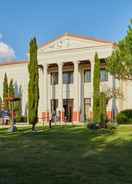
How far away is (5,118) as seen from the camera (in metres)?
42.9

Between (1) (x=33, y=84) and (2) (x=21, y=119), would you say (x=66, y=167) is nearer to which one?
(1) (x=33, y=84)

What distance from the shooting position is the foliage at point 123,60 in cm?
2892

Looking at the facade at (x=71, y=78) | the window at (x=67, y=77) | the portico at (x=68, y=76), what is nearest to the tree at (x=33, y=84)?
the facade at (x=71, y=78)

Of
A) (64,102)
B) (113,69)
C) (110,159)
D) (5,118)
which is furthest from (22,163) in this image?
(64,102)

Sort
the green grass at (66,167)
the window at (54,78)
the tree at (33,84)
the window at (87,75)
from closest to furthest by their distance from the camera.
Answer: the green grass at (66,167), the tree at (33,84), the window at (87,75), the window at (54,78)

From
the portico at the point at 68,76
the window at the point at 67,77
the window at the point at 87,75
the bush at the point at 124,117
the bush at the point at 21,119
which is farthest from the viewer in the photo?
the bush at the point at 21,119

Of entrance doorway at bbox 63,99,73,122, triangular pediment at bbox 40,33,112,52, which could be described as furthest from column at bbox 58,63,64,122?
triangular pediment at bbox 40,33,112,52

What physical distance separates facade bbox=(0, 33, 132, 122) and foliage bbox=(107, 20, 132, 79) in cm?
1235

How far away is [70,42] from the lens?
157 ft

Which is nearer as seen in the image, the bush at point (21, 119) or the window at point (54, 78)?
the bush at point (21, 119)

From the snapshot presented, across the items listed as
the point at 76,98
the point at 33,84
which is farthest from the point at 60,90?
the point at 33,84

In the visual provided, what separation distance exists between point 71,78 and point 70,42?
4.35 meters

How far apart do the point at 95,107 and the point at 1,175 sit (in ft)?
92.5

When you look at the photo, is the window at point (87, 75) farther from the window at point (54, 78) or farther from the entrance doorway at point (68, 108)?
the window at point (54, 78)
